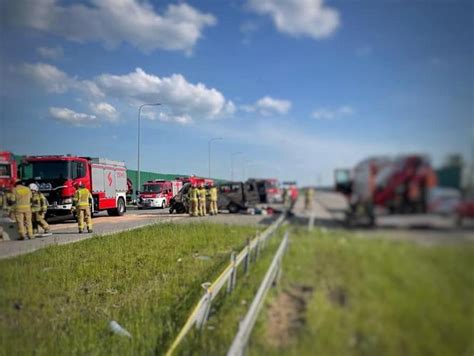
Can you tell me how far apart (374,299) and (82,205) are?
12.9 ft

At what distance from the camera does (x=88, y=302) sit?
497cm

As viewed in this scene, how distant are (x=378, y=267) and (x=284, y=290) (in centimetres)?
66

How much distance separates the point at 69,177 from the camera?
3.77m

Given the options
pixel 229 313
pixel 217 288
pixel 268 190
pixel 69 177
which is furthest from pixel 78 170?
pixel 268 190

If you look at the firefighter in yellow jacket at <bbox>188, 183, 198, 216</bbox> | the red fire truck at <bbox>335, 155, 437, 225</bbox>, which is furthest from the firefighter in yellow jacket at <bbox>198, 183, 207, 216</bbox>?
the red fire truck at <bbox>335, 155, 437, 225</bbox>

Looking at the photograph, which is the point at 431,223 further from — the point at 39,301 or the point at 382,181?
the point at 39,301

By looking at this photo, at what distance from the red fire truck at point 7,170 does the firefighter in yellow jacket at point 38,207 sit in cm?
20

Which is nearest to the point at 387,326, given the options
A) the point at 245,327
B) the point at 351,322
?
the point at 351,322

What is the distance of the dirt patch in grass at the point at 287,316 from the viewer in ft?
5.85

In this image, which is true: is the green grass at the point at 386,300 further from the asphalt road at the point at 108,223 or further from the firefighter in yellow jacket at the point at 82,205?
the firefighter in yellow jacket at the point at 82,205

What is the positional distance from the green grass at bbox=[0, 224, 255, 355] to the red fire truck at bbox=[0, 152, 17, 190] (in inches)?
28.8

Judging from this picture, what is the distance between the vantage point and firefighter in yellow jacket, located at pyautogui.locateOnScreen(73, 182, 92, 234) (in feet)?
13.6

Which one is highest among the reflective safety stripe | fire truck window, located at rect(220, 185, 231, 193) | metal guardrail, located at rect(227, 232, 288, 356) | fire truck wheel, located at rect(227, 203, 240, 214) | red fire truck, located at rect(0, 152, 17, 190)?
red fire truck, located at rect(0, 152, 17, 190)

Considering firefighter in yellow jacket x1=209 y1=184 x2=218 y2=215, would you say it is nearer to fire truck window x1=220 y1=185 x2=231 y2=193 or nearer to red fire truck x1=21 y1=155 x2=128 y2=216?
fire truck window x1=220 y1=185 x2=231 y2=193
